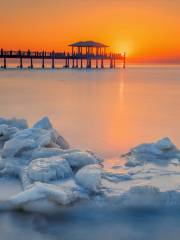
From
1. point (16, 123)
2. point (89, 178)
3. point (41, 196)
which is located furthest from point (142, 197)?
point (16, 123)

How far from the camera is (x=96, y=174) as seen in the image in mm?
3189

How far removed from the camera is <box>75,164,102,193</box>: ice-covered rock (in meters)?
3.05

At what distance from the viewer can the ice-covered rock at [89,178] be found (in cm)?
305

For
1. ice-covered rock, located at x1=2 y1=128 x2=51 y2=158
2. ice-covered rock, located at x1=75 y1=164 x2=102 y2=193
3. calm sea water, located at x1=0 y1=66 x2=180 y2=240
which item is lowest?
calm sea water, located at x1=0 y1=66 x2=180 y2=240

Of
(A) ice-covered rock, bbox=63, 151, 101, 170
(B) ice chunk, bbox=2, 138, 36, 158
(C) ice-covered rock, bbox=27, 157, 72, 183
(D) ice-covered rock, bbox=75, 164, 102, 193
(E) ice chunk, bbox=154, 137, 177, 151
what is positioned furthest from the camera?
(E) ice chunk, bbox=154, 137, 177, 151

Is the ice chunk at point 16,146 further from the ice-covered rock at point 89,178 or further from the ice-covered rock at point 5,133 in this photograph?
the ice-covered rock at point 89,178

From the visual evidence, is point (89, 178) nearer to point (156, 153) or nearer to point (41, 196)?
point (41, 196)

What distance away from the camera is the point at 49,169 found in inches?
129

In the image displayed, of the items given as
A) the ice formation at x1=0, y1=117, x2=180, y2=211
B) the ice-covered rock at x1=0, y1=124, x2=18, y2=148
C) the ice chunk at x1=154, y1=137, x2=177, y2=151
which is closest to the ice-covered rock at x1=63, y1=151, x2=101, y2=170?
the ice formation at x1=0, y1=117, x2=180, y2=211

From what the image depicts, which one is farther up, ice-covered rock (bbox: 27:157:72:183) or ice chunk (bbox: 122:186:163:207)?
ice-covered rock (bbox: 27:157:72:183)

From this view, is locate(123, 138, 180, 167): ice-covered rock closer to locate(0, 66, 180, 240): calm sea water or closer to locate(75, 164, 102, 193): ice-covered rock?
locate(0, 66, 180, 240): calm sea water

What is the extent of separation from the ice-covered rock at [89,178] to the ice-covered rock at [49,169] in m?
0.15

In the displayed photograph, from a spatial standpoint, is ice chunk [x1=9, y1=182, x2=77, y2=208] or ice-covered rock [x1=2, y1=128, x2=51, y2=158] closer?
ice chunk [x1=9, y1=182, x2=77, y2=208]

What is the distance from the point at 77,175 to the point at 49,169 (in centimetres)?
27
